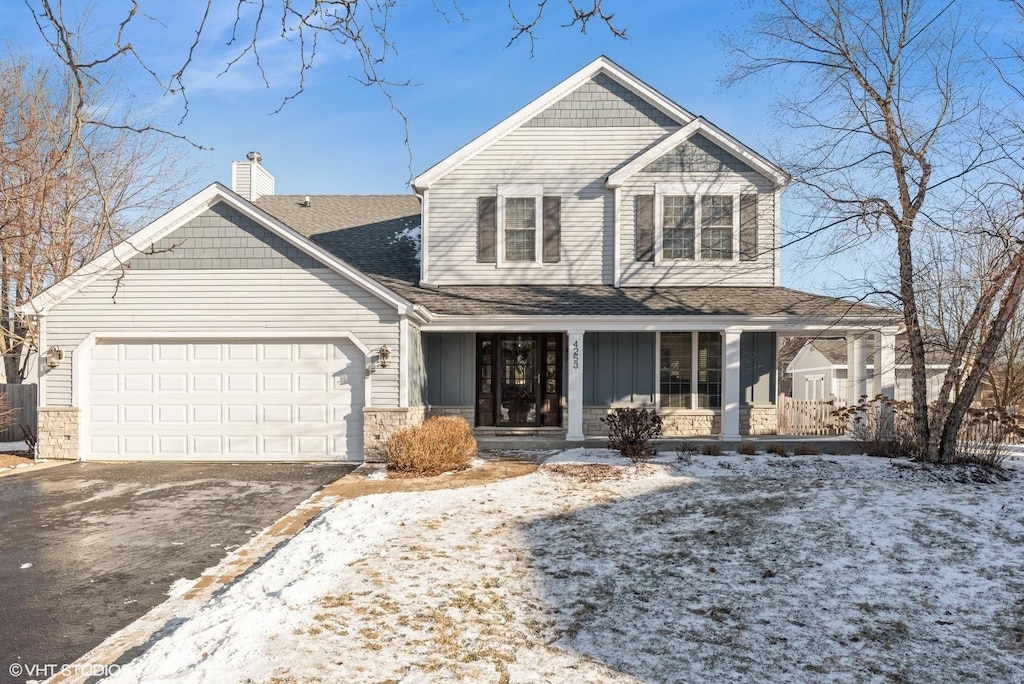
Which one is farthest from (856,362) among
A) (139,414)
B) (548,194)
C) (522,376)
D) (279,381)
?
(139,414)

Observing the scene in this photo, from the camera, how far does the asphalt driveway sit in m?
5.05

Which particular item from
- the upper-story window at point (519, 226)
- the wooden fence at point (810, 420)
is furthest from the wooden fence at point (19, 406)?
the wooden fence at point (810, 420)

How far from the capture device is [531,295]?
14320 mm

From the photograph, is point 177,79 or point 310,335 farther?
point 310,335

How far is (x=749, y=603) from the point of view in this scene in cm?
528

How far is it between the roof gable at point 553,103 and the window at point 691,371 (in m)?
4.83

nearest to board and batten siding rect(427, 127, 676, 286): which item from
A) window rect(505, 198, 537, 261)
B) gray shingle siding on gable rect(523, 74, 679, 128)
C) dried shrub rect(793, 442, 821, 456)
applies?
gray shingle siding on gable rect(523, 74, 679, 128)

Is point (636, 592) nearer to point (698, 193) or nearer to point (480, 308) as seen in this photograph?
point (480, 308)

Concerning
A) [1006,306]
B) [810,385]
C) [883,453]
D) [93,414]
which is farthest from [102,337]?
[810,385]

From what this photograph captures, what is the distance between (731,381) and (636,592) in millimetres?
8479

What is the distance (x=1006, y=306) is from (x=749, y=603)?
7205mm

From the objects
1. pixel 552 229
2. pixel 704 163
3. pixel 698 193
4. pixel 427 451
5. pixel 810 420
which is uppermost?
pixel 704 163

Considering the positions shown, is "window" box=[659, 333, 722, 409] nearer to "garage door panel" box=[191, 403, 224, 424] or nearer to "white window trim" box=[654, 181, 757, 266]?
"white window trim" box=[654, 181, 757, 266]

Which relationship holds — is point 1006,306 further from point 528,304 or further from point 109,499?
point 109,499
